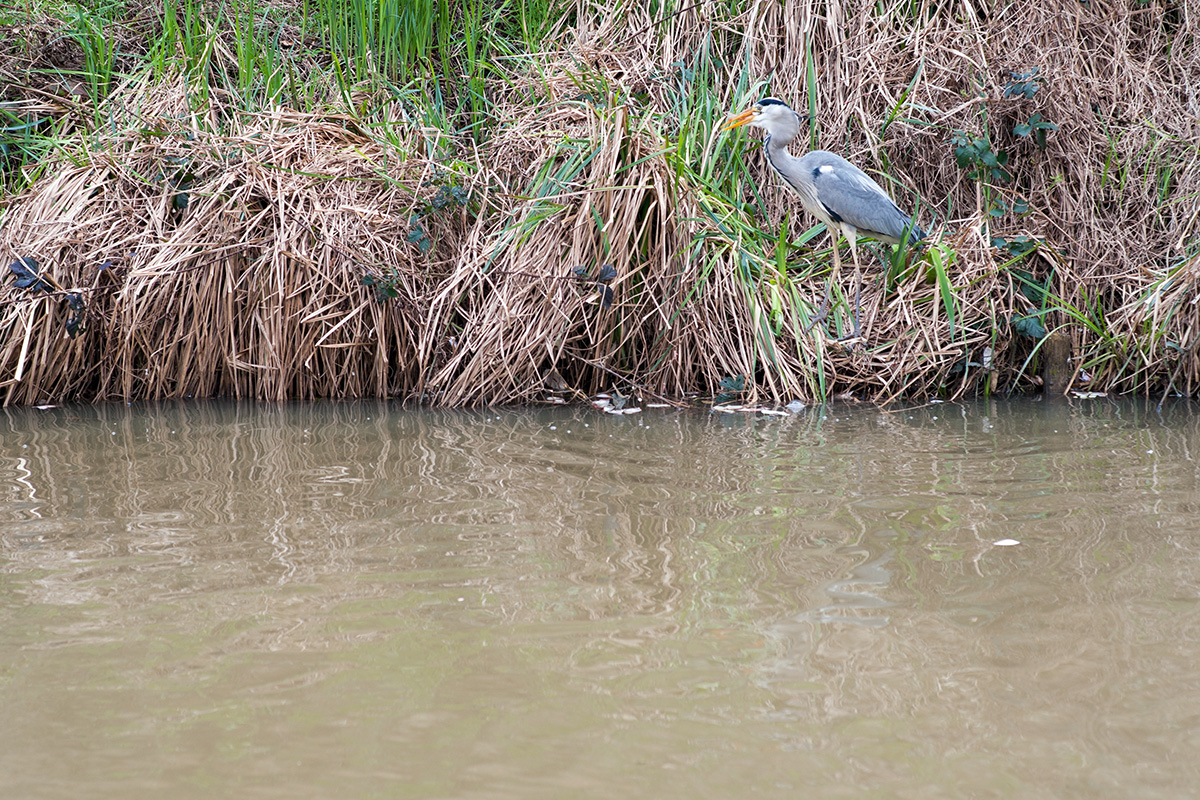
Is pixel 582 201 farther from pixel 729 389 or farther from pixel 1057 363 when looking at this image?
pixel 1057 363

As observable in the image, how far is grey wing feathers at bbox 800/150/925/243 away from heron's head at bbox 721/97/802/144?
0.23 m

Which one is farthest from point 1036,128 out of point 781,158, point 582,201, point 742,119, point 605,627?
point 605,627

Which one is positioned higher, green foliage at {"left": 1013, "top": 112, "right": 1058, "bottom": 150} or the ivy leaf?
green foliage at {"left": 1013, "top": 112, "right": 1058, "bottom": 150}

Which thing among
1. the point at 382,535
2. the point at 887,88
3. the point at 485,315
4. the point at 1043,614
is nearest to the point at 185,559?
the point at 382,535

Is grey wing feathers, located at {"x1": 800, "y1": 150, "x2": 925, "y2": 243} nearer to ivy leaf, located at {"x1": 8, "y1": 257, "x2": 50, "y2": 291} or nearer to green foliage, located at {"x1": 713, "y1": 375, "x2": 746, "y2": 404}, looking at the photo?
green foliage, located at {"x1": 713, "y1": 375, "x2": 746, "y2": 404}

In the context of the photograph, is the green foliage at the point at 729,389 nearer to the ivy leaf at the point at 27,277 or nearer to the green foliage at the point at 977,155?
the green foliage at the point at 977,155

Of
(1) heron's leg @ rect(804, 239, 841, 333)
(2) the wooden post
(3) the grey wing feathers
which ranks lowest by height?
(2) the wooden post

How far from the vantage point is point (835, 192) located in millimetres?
4902

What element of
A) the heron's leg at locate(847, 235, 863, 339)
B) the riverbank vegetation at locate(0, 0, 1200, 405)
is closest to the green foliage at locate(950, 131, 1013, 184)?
the riverbank vegetation at locate(0, 0, 1200, 405)

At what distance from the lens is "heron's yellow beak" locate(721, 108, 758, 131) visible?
5.26 meters

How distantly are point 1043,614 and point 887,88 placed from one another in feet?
15.0

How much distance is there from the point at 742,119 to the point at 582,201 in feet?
3.21

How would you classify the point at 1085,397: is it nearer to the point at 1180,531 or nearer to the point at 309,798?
the point at 1180,531

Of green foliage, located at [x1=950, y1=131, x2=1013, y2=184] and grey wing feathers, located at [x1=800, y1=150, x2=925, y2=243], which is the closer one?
grey wing feathers, located at [x1=800, y1=150, x2=925, y2=243]
